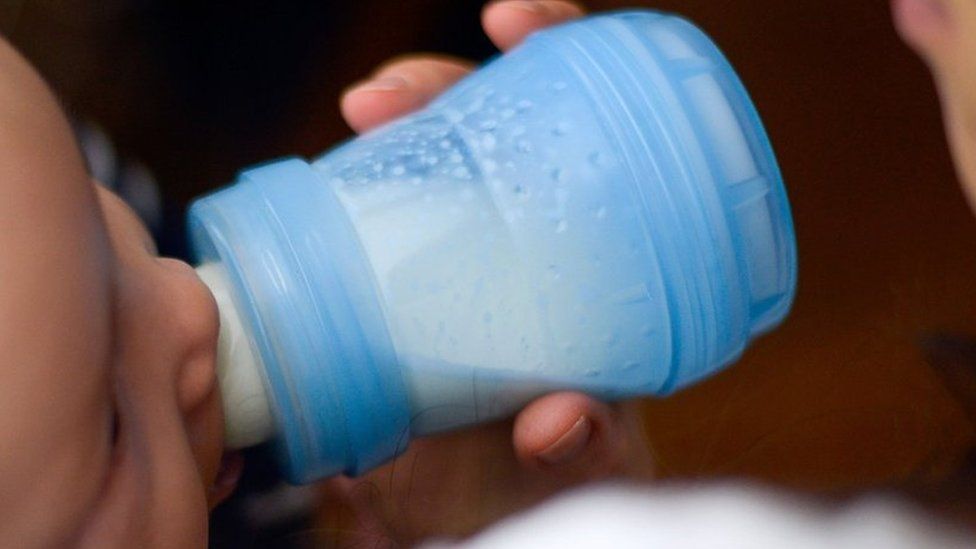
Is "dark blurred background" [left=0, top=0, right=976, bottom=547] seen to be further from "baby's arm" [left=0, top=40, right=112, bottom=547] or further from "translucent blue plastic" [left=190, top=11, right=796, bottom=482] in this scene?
"baby's arm" [left=0, top=40, right=112, bottom=547]

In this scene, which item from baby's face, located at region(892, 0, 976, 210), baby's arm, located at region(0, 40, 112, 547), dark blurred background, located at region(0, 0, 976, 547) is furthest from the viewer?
dark blurred background, located at region(0, 0, 976, 547)

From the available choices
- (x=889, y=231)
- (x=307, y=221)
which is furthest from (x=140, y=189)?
(x=889, y=231)

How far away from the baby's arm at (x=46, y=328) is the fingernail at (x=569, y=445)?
0.18m

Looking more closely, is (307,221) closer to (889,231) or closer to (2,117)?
(2,117)

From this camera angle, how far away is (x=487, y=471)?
16.7 inches

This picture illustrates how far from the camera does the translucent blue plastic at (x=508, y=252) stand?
1.14 ft

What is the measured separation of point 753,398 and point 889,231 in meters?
0.18

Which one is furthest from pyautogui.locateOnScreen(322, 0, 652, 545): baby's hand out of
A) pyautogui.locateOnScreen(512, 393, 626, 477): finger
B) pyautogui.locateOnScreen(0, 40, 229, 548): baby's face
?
pyautogui.locateOnScreen(0, 40, 229, 548): baby's face

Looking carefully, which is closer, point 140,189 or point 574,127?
point 574,127

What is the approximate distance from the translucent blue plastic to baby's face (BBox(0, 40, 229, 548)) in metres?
0.04

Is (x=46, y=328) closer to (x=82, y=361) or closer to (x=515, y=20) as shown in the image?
(x=82, y=361)

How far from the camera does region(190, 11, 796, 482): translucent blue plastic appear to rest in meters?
0.35

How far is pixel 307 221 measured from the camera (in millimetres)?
353

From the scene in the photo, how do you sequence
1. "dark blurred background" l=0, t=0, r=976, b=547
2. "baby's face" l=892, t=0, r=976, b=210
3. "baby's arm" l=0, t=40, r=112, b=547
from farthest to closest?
"dark blurred background" l=0, t=0, r=976, b=547 → "baby's face" l=892, t=0, r=976, b=210 → "baby's arm" l=0, t=40, r=112, b=547
